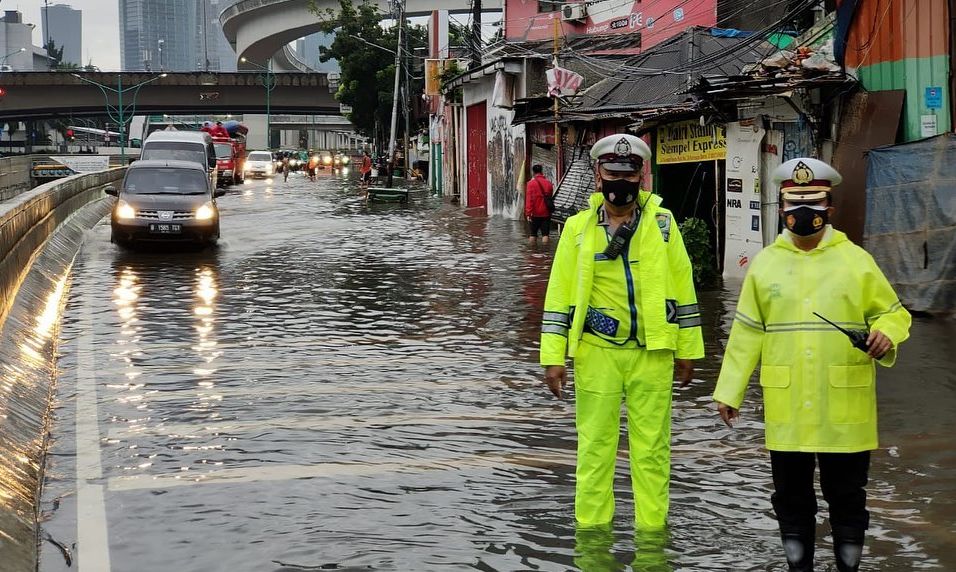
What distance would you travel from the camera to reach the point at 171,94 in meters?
87.2

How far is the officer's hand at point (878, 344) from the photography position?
4734 millimetres

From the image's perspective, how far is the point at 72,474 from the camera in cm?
714

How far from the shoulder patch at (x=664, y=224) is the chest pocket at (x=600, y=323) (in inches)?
17.5

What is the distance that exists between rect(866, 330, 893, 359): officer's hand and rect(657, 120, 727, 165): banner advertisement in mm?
14269

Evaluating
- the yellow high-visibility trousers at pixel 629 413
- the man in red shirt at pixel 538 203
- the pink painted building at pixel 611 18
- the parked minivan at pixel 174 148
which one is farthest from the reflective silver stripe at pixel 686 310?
the parked minivan at pixel 174 148

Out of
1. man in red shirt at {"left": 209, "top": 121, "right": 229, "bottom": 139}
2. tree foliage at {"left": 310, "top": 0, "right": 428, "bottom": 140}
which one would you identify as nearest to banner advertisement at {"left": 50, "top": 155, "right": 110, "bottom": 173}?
man in red shirt at {"left": 209, "top": 121, "right": 229, "bottom": 139}

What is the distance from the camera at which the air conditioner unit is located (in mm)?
40000

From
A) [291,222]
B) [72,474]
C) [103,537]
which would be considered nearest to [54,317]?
[72,474]

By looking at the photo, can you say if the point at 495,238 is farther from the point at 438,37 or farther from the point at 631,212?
the point at 438,37

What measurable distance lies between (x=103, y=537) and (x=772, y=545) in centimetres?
315

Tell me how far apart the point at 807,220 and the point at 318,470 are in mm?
3445

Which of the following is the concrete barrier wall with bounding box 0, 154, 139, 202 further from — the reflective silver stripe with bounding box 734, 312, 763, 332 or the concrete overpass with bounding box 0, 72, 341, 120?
the reflective silver stripe with bounding box 734, 312, 763, 332

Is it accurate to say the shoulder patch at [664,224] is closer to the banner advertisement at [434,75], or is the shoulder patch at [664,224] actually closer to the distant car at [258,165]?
the banner advertisement at [434,75]

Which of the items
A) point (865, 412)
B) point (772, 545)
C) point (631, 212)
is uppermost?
point (631, 212)
